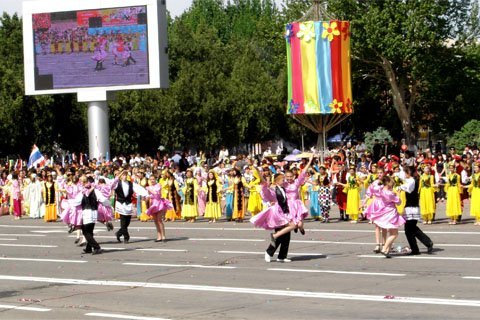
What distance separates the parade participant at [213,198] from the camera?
1243 inches

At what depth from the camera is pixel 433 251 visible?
20.3 meters

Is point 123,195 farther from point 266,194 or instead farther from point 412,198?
point 412,198

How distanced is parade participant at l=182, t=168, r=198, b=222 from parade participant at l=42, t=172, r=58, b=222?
217 inches

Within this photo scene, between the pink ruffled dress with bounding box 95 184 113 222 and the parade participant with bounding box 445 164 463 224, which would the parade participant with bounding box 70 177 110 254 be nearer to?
the pink ruffled dress with bounding box 95 184 113 222

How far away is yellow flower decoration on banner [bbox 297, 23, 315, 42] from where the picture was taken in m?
44.1

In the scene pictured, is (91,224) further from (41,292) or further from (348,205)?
(348,205)

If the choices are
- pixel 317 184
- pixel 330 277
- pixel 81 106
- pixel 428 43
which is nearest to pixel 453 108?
pixel 428 43

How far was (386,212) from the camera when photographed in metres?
19.5

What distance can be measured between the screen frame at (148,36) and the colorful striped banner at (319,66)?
632cm

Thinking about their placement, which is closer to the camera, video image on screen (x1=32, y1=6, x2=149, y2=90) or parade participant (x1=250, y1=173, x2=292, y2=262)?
parade participant (x1=250, y1=173, x2=292, y2=262)

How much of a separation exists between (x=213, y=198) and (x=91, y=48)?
19.2m

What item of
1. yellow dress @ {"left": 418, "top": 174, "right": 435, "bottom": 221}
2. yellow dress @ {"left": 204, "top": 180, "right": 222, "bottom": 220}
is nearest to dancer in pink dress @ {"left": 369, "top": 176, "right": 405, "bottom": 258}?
yellow dress @ {"left": 418, "top": 174, "right": 435, "bottom": 221}

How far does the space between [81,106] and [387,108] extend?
19357 millimetres

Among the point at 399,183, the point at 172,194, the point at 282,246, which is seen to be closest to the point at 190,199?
the point at 172,194
